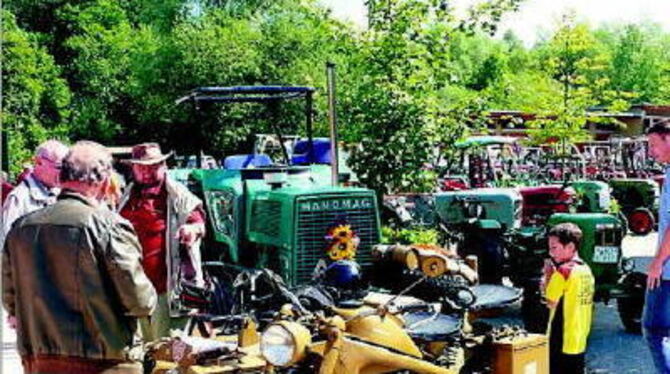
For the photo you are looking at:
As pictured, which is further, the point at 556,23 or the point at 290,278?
the point at 556,23

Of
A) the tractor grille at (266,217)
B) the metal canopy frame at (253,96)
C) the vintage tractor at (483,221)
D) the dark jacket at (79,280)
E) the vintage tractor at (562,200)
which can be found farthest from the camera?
the vintage tractor at (562,200)

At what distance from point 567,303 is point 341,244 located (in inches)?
85.2

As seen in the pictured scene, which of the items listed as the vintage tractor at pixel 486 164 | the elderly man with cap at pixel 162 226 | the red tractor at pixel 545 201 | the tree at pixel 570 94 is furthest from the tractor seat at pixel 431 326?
the tree at pixel 570 94

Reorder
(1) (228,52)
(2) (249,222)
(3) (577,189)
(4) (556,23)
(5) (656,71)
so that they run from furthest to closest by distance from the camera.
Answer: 1. (5) (656,71)
2. (1) (228,52)
3. (4) (556,23)
4. (3) (577,189)
5. (2) (249,222)

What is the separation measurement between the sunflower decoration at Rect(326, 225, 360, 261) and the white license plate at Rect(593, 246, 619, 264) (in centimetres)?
232

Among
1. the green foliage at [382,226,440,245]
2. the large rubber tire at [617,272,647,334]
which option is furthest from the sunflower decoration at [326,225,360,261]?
the green foliage at [382,226,440,245]

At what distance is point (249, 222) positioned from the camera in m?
7.91

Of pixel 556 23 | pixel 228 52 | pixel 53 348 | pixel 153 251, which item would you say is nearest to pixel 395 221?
pixel 153 251

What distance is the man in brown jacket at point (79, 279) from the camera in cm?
376

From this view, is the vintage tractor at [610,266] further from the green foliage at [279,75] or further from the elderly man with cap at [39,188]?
the elderly man with cap at [39,188]

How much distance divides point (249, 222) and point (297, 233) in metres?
0.80

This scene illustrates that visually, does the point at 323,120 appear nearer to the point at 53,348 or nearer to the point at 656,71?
the point at 53,348

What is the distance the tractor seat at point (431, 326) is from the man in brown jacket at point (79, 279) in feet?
5.12

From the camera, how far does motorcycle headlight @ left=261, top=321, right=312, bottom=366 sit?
13.9 ft
